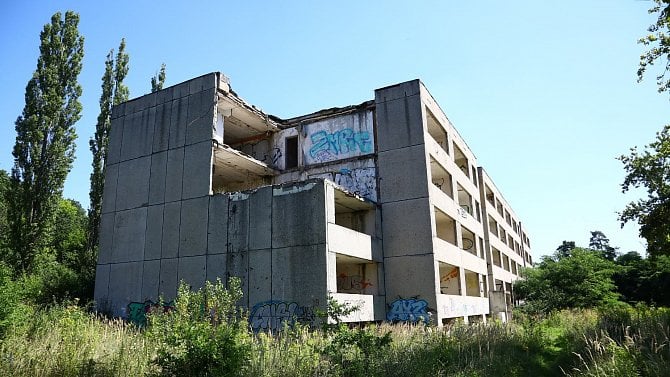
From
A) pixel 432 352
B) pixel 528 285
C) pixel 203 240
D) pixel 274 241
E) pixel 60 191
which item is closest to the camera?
pixel 432 352

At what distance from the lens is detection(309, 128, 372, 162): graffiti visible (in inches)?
836

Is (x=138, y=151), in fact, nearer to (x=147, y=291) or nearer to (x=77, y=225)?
(x=147, y=291)

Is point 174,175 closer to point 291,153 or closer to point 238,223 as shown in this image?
point 238,223

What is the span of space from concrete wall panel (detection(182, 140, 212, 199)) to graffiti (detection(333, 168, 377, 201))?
601 cm

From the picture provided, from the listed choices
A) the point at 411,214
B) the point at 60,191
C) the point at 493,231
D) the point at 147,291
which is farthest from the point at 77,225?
the point at 493,231

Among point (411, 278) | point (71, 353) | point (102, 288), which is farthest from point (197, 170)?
point (71, 353)

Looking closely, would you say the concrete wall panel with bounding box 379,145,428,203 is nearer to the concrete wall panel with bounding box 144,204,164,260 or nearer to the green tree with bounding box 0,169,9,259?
the concrete wall panel with bounding box 144,204,164,260

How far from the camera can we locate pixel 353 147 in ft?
70.2

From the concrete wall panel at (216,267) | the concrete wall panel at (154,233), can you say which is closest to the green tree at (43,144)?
the concrete wall panel at (154,233)

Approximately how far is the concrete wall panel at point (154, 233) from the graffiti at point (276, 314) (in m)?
5.85

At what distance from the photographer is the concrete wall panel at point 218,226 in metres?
17.3

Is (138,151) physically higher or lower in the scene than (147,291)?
higher

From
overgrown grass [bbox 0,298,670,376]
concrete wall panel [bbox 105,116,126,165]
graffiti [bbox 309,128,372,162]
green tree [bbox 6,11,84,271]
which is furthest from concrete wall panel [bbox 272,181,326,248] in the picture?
green tree [bbox 6,11,84,271]

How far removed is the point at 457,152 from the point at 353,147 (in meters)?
10.7
